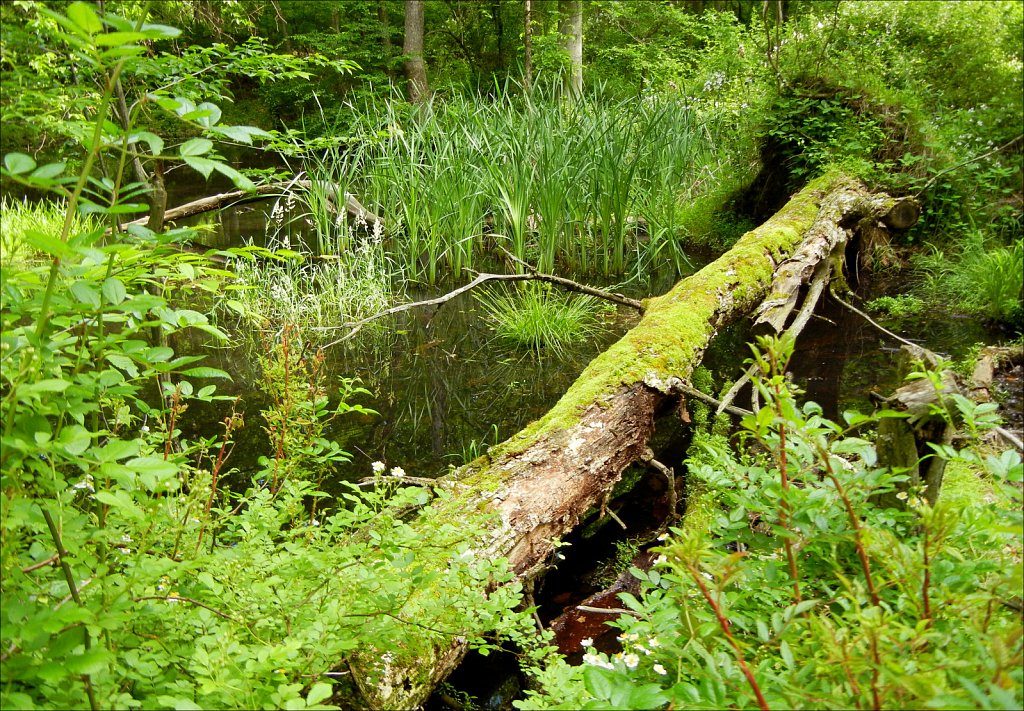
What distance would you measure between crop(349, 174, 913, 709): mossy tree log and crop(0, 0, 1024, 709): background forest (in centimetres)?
7

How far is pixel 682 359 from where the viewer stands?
10.00 ft

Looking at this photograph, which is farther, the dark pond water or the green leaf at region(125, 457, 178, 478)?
the dark pond water

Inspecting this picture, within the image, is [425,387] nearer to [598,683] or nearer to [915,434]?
[915,434]

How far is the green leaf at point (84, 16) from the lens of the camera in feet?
2.53

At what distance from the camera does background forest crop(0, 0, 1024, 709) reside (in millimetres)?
892

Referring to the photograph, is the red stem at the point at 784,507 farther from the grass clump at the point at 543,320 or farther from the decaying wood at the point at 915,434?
the grass clump at the point at 543,320

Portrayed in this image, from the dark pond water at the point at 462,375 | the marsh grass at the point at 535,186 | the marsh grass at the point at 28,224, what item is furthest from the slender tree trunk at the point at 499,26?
the dark pond water at the point at 462,375

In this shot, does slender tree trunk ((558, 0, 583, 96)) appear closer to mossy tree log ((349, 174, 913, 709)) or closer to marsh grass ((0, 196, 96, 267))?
marsh grass ((0, 196, 96, 267))

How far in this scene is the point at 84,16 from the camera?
78cm

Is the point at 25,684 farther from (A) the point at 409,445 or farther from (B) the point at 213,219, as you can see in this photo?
(B) the point at 213,219

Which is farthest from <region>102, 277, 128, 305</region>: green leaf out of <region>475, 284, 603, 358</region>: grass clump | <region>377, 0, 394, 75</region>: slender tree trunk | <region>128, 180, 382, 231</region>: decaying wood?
<region>377, 0, 394, 75</region>: slender tree trunk

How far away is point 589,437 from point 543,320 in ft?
7.26

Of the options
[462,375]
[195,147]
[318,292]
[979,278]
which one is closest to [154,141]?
[195,147]

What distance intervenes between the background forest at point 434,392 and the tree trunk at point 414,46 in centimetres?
388
